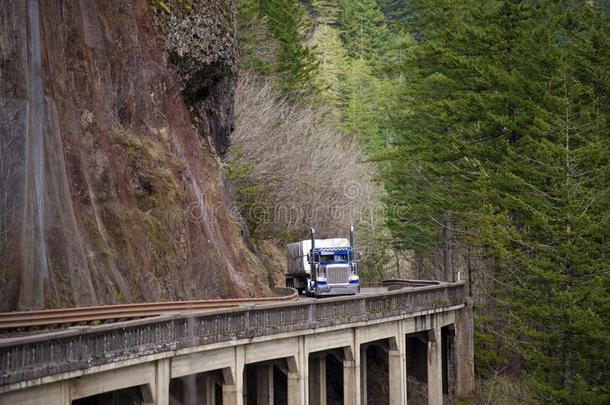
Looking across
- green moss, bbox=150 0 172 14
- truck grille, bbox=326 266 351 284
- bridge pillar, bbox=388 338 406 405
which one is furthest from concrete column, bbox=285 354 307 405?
green moss, bbox=150 0 172 14

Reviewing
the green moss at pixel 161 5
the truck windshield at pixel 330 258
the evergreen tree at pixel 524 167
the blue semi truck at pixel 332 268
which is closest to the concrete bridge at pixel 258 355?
the blue semi truck at pixel 332 268

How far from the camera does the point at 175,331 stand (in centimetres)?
2606

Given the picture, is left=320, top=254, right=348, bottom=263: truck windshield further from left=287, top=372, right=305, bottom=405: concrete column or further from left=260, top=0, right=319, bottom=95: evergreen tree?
left=260, top=0, right=319, bottom=95: evergreen tree

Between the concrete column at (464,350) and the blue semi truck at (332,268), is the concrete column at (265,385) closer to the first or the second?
the blue semi truck at (332,268)

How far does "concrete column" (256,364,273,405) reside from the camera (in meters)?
36.5

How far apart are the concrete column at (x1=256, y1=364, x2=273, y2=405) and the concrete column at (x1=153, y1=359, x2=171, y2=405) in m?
11.0

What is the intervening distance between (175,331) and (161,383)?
1.51 metres

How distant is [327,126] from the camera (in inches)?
3270

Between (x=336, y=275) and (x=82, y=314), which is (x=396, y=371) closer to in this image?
(x=336, y=275)

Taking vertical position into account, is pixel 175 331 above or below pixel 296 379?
above

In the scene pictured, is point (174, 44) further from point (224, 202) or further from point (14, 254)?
point (14, 254)

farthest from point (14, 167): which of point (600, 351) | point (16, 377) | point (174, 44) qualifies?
point (600, 351)

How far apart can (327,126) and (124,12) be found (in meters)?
43.2

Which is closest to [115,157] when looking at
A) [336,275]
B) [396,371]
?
[336,275]
